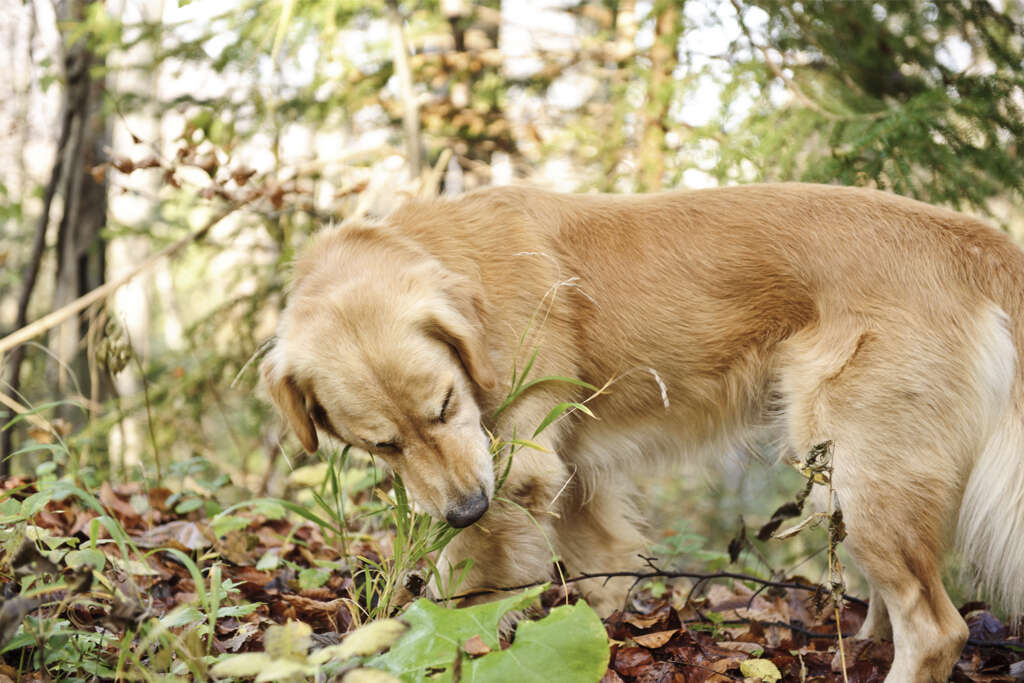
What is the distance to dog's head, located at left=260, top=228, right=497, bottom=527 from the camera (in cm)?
255

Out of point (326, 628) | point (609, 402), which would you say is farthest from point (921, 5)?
point (326, 628)

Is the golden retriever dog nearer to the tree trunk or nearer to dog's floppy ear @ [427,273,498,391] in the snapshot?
dog's floppy ear @ [427,273,498,391]

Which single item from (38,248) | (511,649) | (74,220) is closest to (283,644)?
(511,649)

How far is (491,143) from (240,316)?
7.08 feet

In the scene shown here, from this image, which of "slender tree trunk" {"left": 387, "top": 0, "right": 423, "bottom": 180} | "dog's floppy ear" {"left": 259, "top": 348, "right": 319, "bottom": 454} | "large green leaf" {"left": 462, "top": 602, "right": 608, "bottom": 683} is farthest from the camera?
"slender tree trunk" {"left": 387, "top": 0, "right": 423, "bottom": 180}

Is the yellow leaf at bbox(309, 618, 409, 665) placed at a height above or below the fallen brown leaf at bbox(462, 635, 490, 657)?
above

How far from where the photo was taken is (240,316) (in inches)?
222

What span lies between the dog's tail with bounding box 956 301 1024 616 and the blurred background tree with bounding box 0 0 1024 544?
129 centimetres

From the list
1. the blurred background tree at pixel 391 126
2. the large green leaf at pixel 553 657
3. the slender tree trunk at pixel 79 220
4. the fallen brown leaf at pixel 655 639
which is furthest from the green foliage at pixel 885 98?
the slender tree trunk at pixel 79 220

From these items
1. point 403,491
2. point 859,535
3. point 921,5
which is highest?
point 921,5

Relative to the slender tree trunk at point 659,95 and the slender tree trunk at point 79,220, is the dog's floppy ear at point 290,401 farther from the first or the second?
the slender tree trunk at point 659,95

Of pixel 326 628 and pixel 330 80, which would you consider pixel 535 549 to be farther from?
pixel 330 80

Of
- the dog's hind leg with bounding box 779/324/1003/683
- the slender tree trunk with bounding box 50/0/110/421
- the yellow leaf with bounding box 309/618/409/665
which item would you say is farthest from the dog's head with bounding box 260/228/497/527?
the slender tree trunk with bounding box 50/0/110/421

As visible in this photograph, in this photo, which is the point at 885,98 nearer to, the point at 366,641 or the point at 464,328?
the point at 464,328
